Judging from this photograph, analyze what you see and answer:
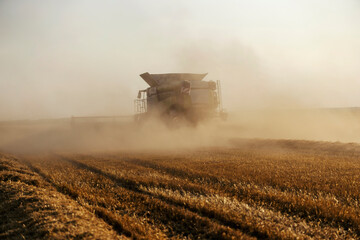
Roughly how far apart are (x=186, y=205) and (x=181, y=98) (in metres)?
13.1

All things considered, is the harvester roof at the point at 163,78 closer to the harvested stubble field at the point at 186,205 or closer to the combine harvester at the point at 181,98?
the combine harvester at the point at 181,98

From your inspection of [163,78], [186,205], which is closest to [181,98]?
[163,78]

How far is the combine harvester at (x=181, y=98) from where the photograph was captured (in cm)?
1723

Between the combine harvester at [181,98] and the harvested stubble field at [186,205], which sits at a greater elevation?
the combine harvester at [181,98]

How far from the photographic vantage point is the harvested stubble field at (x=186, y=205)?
10.9 ft

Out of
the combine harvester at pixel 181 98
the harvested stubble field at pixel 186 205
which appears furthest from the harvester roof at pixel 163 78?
the harvested stubble field at pixel 186 205

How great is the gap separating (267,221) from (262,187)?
5.72 feet

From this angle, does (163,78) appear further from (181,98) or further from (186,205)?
(186,205)

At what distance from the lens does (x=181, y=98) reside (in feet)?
56.0

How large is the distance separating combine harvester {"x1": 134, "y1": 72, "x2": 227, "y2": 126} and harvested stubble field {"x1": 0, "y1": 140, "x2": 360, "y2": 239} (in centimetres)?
1077

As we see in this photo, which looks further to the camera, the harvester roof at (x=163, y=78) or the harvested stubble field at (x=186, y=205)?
the harvester roof at (x=163, y=78)

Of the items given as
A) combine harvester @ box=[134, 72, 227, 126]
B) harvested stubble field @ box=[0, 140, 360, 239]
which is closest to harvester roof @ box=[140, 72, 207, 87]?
combine harvester @ box=[134, 72, 227, 126]

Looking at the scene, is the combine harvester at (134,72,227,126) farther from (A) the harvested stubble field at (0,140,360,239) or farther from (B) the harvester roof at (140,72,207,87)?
(A) the harvested stubble field at (0,140,360,239)

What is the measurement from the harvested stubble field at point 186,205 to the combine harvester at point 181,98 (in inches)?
424
